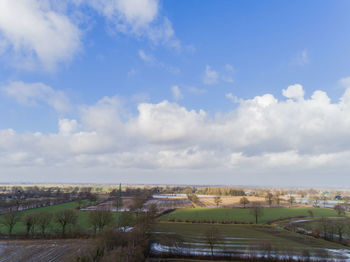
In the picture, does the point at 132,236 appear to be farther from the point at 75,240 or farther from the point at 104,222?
the point at 104,222

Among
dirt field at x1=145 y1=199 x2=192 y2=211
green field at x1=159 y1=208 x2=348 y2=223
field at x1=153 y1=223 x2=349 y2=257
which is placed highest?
field at x1=153 y1=223 x2=349 y2=257

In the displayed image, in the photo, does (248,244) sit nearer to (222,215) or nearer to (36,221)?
(222,215)

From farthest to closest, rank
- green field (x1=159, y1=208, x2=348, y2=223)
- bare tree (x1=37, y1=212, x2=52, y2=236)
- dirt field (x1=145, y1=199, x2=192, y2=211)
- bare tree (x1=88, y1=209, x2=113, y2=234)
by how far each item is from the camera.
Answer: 1. dirt field (x1=145, y1=199, x2=192, y2=211)
2. green field (x1=159, y1=208, x2=348, y2=223)
3. bare tree (x1=88, y1=209, x2=113, y2=234)
4. bare tree (x1=37, y1=212, x2=52, y2=236)

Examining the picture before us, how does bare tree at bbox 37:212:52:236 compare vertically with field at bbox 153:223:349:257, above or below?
above

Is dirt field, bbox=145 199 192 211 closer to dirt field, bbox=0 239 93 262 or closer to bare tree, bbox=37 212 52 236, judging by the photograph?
bare tree, bbox=37 212 52 236

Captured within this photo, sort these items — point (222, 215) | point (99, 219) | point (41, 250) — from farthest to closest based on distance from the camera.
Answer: point (222, 215)
point (99, 219)
point (41, 250)

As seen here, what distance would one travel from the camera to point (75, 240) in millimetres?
37688

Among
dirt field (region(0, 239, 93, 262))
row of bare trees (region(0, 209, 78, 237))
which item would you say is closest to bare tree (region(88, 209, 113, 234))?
row of bare trees (region(0, 209, 78, 237))

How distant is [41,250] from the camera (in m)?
30.9

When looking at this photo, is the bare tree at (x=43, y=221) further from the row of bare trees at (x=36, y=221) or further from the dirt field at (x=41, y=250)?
the dirt field at (x=41, y=250)

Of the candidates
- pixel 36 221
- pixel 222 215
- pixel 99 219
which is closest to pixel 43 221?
pixel 36 221

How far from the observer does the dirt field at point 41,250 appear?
2717cm

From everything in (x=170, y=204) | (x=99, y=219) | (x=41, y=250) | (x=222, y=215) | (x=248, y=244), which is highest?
(x=99, y=219)

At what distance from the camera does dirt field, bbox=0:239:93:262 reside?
2717 centimetres
